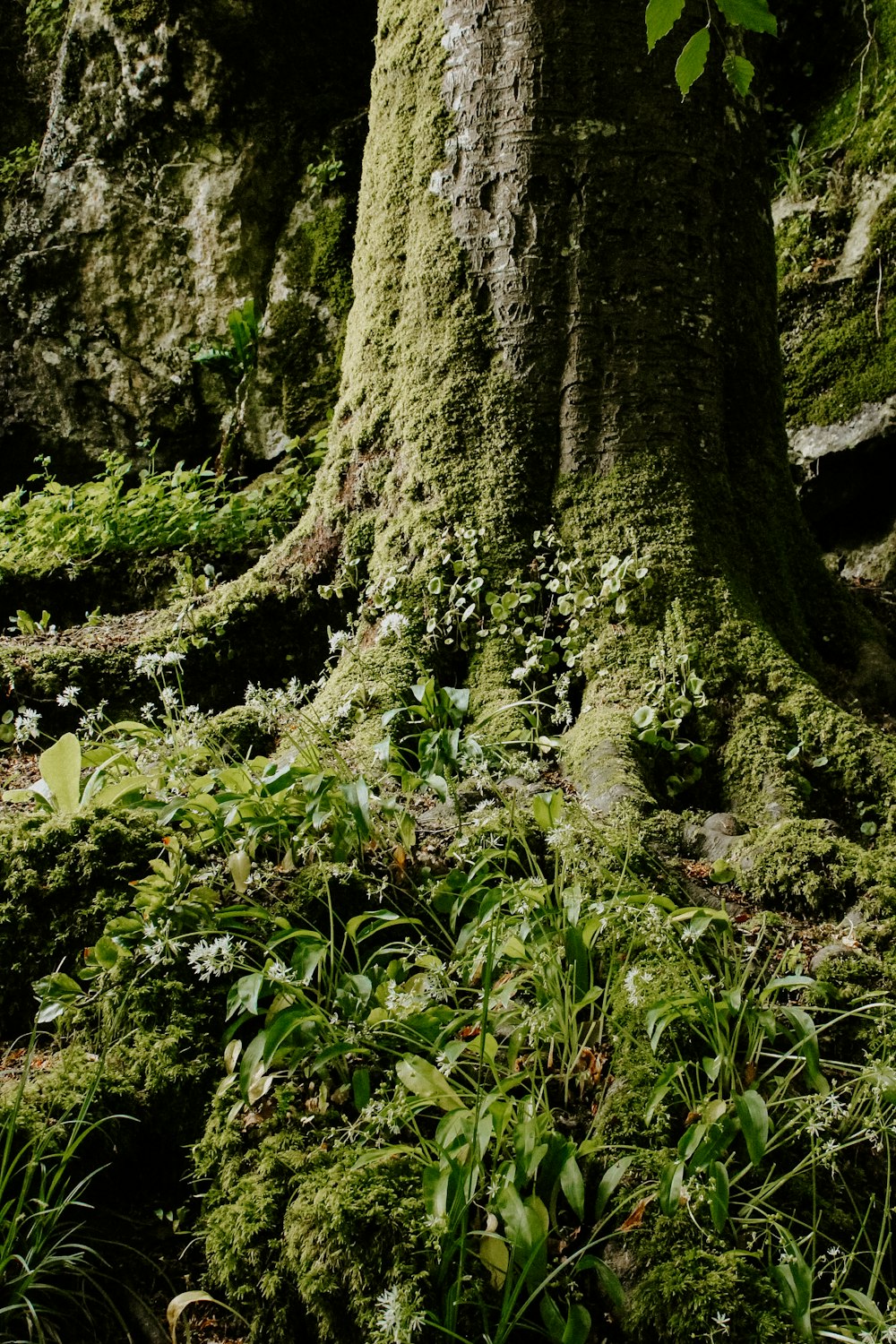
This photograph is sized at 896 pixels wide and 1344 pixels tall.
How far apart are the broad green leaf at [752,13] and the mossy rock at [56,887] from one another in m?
1.98

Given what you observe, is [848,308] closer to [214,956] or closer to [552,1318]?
[214,956]

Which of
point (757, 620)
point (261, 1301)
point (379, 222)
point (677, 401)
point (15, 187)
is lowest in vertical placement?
point (261, 1301)

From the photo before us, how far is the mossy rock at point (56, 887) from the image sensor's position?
2229 mm

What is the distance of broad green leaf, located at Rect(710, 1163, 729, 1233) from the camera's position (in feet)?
4.96

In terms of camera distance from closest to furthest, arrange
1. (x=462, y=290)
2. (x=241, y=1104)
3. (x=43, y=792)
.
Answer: (x=241, y=1104)
(x=43, y=792)
(x=462, y=290)

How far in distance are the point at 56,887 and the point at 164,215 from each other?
632 cm

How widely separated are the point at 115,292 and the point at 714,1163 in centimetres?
724

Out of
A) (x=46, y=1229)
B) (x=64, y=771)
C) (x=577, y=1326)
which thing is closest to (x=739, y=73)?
(x=577, y=1326)

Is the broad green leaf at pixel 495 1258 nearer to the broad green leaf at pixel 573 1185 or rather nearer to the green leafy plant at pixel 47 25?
the broad green leaf at pixel 573 1185

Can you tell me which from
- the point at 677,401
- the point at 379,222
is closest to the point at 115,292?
the point at 379,222

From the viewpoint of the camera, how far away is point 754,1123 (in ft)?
5.13

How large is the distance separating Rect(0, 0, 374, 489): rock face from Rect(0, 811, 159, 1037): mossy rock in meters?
5.15

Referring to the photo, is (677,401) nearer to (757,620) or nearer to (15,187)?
(757,620)

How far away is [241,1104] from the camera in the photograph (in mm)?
1864
